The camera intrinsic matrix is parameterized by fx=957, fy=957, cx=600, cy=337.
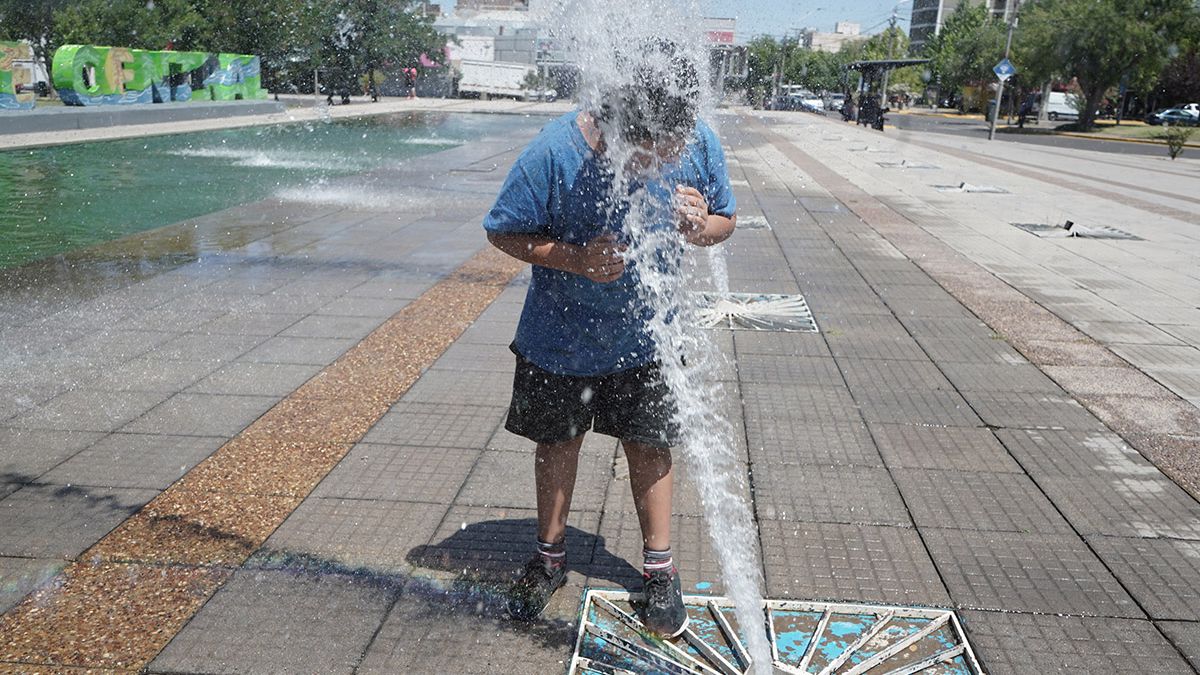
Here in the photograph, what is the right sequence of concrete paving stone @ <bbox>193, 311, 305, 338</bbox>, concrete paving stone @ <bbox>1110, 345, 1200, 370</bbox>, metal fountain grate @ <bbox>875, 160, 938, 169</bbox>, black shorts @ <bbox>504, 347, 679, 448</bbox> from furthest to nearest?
metal fountain grate @ <bbox>875, 160, 938, 169</bbox> < concrete paving stone @ <bbox>193, 311, 305, 338</bbox> < concrete paving stone @ <bbox>1110, 345, 1200, 370</bbox> < black shorts @ <bbox>504, 347, 679, 448</bbox>

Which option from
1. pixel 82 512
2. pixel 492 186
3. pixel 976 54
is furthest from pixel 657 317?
pixel 976 54

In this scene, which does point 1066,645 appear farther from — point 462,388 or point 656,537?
point 462,388

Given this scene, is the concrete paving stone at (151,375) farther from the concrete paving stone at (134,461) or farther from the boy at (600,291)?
the boy at (600,291)

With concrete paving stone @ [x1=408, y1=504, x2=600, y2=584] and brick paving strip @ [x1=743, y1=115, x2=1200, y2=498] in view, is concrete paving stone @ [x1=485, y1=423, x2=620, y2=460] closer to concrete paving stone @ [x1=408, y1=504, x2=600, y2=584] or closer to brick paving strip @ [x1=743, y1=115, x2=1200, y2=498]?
concrete paving stone @ [x1=408, y1=504, x2=600, y2=584]

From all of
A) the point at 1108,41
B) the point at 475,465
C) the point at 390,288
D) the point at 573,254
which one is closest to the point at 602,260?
the point at 573,254

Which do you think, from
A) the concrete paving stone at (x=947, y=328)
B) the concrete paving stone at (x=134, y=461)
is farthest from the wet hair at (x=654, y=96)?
the concrete paving stone at (x=947, y=328)

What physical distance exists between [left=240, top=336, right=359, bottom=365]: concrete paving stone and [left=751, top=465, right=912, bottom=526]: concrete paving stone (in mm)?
2560

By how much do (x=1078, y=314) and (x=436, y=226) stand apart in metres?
5.98

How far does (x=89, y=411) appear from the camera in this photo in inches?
167

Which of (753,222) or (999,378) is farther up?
(753,222)

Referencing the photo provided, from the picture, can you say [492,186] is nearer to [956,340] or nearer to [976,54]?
[956,340]

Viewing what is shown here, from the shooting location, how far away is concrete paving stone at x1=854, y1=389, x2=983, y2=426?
443cm

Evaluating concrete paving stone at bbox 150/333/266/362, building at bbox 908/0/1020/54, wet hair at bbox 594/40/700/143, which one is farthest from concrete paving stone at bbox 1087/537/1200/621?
building at bbox 908/0/1020/54

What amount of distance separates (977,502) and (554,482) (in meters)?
1.74
